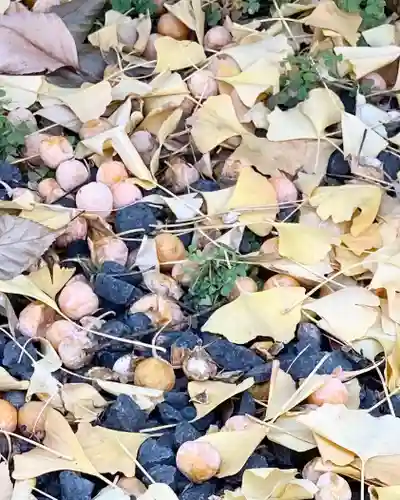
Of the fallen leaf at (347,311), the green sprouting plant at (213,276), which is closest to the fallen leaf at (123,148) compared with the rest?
the green sprouting plant at (213,276)

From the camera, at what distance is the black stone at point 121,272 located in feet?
2.61

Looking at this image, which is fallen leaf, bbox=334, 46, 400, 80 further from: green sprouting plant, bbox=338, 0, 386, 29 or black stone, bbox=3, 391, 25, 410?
black stone, bbox=3, 391, 25, 410

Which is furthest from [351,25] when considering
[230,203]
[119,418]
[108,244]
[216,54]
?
[119,418]

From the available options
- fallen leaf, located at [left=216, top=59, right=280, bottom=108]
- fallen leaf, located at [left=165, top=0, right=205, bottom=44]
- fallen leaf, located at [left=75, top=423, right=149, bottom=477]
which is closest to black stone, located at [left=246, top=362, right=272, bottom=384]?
fallen leaf, located at [left=75, top=423, right=149, bottom=477]

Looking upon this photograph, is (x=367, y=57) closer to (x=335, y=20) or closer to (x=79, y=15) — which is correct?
(x=335, y=20)

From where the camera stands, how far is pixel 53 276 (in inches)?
31.2

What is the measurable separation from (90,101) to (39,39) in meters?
0.11

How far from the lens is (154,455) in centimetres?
68

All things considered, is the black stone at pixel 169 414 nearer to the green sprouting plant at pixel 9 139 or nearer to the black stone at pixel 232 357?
the black stone at pixel 232 357

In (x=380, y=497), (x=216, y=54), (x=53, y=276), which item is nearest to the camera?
(x=380, y=497)

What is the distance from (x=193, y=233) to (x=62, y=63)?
265mm

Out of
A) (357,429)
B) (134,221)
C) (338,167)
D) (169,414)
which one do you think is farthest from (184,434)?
(338,167)

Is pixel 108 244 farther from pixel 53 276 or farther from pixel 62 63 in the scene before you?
pixel 62 63

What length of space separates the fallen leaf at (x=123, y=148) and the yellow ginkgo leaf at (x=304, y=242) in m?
0.14
